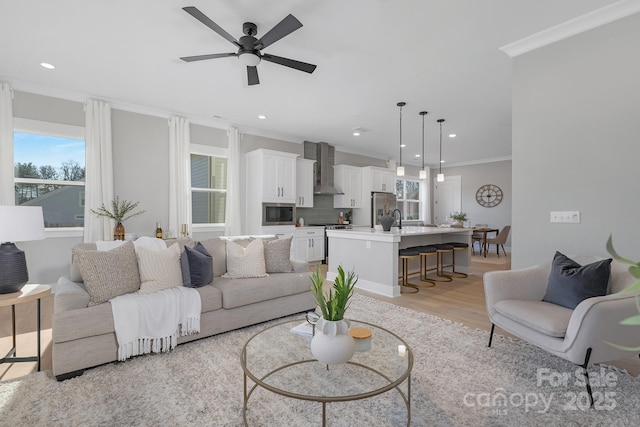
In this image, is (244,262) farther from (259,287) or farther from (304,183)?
(304,183)

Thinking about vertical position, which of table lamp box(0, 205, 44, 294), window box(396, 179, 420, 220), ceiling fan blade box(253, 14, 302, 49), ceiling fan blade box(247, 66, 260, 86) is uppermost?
ceiling fan blade box(253, 14, 302, 49)

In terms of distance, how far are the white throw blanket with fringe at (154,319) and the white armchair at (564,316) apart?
248cm

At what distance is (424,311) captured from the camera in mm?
3598

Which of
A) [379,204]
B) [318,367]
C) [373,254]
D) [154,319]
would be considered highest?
[379,204]

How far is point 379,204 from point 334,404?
662 centimetres

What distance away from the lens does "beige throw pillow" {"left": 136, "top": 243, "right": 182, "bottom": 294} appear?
105 inches

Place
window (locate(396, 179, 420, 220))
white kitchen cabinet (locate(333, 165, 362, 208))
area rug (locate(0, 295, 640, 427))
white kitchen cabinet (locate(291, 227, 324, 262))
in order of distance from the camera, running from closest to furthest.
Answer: area rug (locate(0, 295, 640, 427)) < white kitchen cabinet (locate(291, 227, 324, 262)) < white kitchen cabinet (locate(333, 165, 362, 208)) < window (locate(396, 179, 420, 220))

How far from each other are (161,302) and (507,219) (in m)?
9.03

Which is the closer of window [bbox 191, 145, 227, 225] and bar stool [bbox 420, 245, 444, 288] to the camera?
bar stool [bbox 420, 245, 444, 288]

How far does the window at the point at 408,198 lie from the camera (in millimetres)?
9789


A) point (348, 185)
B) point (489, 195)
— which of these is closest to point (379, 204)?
point (348, 185)

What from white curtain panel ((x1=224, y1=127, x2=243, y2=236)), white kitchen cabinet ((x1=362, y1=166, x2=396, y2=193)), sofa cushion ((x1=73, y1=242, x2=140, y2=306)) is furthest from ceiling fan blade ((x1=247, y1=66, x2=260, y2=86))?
white kitchen cabinet ((x1=362, y1=166, x2=396, y2=193))

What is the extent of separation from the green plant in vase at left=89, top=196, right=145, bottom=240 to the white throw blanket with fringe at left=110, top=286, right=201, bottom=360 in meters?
2.37

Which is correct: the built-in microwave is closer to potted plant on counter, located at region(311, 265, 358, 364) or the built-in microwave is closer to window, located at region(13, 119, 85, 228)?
window, located at region(13, 119, 85, 228)
